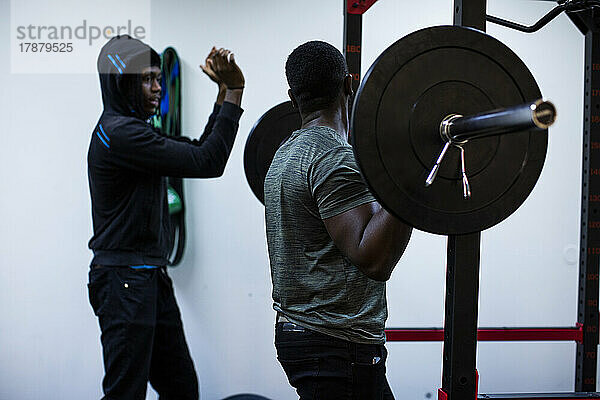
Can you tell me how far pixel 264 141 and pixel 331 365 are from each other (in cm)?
98

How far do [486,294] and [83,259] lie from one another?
6.00ft

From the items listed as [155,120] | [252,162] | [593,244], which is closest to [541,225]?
[593,244]

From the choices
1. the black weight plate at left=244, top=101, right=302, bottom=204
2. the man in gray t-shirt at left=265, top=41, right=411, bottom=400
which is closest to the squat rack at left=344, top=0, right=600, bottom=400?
the black weight plate at left=244, top=101, right=302, bottom=204

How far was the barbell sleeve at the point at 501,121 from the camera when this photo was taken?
79 cm

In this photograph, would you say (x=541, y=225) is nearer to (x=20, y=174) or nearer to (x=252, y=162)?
(x=252, y=162)

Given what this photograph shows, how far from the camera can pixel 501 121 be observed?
86 cm

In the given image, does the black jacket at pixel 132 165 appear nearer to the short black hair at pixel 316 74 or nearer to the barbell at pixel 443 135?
the short black hair at pixel 316 74

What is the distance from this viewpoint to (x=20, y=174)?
278 centimetres

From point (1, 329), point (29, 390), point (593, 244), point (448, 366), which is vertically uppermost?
point (593, 244)

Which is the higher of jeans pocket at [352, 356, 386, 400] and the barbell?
the barbell

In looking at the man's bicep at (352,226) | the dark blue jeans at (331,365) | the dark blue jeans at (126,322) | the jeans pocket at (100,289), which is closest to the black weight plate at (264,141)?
the dark blue jeans at (126,322)

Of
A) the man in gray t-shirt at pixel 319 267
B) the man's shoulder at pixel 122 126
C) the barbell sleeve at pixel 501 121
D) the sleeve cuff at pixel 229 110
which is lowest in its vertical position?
the man in gray t-shirt at pixel 319 267

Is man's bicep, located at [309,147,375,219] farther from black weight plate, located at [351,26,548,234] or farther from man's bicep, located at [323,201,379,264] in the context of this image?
black weight plate, located at [351,26,548,234]

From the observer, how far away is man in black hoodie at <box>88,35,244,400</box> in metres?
2.04
